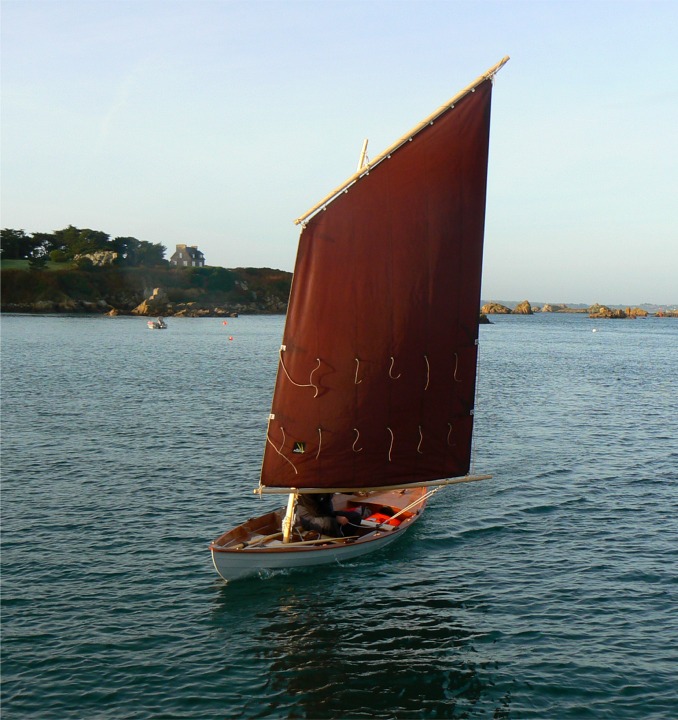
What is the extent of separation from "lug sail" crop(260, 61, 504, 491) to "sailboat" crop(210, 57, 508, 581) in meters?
0.03

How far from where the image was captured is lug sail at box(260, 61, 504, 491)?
846 inches

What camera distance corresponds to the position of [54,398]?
59062 millimetres

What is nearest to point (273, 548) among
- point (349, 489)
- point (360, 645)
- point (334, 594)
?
point (334, 594)

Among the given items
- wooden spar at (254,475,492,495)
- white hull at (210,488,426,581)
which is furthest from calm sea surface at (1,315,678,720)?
wooden spar at (254,475,492,495)

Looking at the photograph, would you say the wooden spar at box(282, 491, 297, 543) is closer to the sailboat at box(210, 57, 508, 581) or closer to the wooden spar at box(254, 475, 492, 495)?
the sailboat at box(210, 57, 508, 581)

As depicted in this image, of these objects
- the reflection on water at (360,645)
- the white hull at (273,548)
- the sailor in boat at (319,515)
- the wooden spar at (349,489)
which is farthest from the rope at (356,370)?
the reflection on water at (360,645)

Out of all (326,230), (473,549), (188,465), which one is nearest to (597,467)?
(473,549)

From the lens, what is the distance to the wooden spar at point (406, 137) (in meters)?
20.9

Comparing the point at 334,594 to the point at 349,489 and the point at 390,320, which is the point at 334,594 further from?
the point at 390,320

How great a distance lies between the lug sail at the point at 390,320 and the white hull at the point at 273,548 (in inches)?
80.3

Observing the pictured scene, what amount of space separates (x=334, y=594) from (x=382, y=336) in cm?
808

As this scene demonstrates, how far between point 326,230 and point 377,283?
2.24m

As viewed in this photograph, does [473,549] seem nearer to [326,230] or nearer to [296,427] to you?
[296,427]

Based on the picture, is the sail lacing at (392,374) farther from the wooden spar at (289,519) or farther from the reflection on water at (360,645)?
the reflection on water at (360,645)
